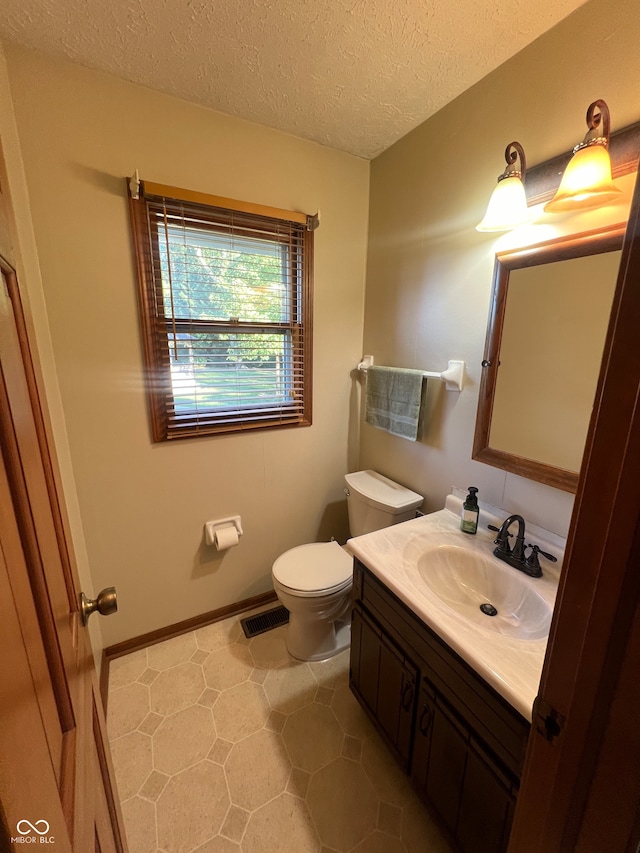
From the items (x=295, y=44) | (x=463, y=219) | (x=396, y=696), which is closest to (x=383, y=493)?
(x=396, y=696)

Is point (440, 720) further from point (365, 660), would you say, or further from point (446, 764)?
point (365, 660)

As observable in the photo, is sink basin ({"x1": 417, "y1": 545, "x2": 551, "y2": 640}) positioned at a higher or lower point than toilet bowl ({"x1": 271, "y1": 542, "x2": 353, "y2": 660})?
higher

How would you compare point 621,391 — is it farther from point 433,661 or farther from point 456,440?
point 456,440

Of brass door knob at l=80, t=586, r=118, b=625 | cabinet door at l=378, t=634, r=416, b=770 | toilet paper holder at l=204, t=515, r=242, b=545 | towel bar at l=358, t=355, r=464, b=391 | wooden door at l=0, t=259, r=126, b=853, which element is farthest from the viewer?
toilet paper holder at l=204, t=515, r=242, b=545

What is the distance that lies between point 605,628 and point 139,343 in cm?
170

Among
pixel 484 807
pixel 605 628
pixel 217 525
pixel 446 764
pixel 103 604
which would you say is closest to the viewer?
pixel 605 628

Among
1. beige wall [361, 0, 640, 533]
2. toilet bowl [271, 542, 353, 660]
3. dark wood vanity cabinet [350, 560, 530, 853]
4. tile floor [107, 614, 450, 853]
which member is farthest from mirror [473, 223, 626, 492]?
tile floor [107, 614, 450, 853]

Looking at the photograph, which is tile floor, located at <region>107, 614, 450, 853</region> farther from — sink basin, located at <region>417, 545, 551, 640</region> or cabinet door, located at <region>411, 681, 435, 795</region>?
sink basin, located at <region>417, 545, 551, 640</region>

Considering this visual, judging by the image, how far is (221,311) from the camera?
168 centimetres

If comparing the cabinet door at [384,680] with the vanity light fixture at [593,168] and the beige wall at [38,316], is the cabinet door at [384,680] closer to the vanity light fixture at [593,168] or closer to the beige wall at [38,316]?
the beige wall at [38,316]

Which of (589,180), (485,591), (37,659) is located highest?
(589,180)

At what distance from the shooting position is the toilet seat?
1612mm

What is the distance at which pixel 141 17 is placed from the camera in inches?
41.9

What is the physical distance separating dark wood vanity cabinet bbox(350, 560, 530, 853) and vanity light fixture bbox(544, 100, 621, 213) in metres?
1.28
